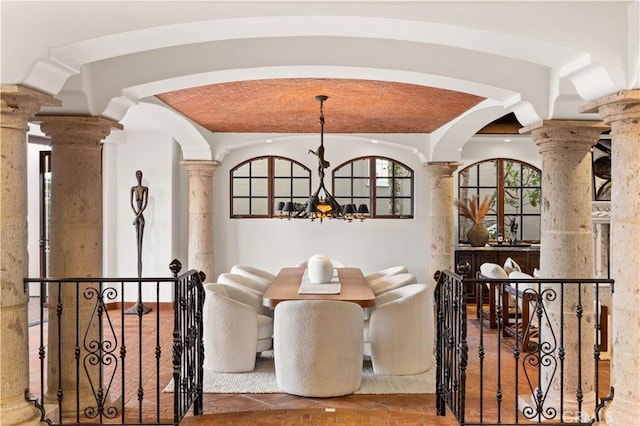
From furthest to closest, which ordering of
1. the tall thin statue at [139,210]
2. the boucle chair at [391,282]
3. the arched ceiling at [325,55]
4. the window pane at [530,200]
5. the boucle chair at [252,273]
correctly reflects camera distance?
1. the window pane at [530,200]
2. the tall thin statue at [139,210]
3. the boucle chair at [252,273]
4. the boucle chair at [391,282]
5. the arched ceiling at [325,55]

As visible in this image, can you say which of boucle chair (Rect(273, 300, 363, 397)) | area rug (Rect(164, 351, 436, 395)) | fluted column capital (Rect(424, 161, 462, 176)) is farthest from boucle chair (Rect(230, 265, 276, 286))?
fluted column capital (Rect(424, 161, 462, 176))

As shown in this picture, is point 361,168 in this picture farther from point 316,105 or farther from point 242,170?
point 316,105

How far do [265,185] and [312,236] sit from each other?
1.22 m

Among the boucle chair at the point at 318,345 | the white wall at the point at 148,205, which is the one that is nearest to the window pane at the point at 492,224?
the white wall at the point at 148,205

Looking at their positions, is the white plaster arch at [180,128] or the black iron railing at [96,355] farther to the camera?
the white plaster arch at [180,128]

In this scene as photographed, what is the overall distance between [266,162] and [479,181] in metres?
3.82

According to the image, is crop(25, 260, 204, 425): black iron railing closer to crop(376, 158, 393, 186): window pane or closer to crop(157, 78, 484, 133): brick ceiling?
crop(157, 78, 484, 133): brick ceiling

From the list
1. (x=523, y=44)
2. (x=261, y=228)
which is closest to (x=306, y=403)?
(x=523, y=44)

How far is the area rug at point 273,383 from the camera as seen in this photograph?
5004mm

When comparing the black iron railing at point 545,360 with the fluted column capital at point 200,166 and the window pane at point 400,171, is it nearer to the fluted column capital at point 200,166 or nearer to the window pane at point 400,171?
the fluted column capital at point 200,166

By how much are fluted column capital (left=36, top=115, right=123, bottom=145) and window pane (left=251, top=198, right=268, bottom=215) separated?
233 inches

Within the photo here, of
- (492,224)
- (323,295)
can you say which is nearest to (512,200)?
(492,224)

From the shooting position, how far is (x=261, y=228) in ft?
32.8

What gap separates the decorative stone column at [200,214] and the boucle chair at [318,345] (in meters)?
4.05
